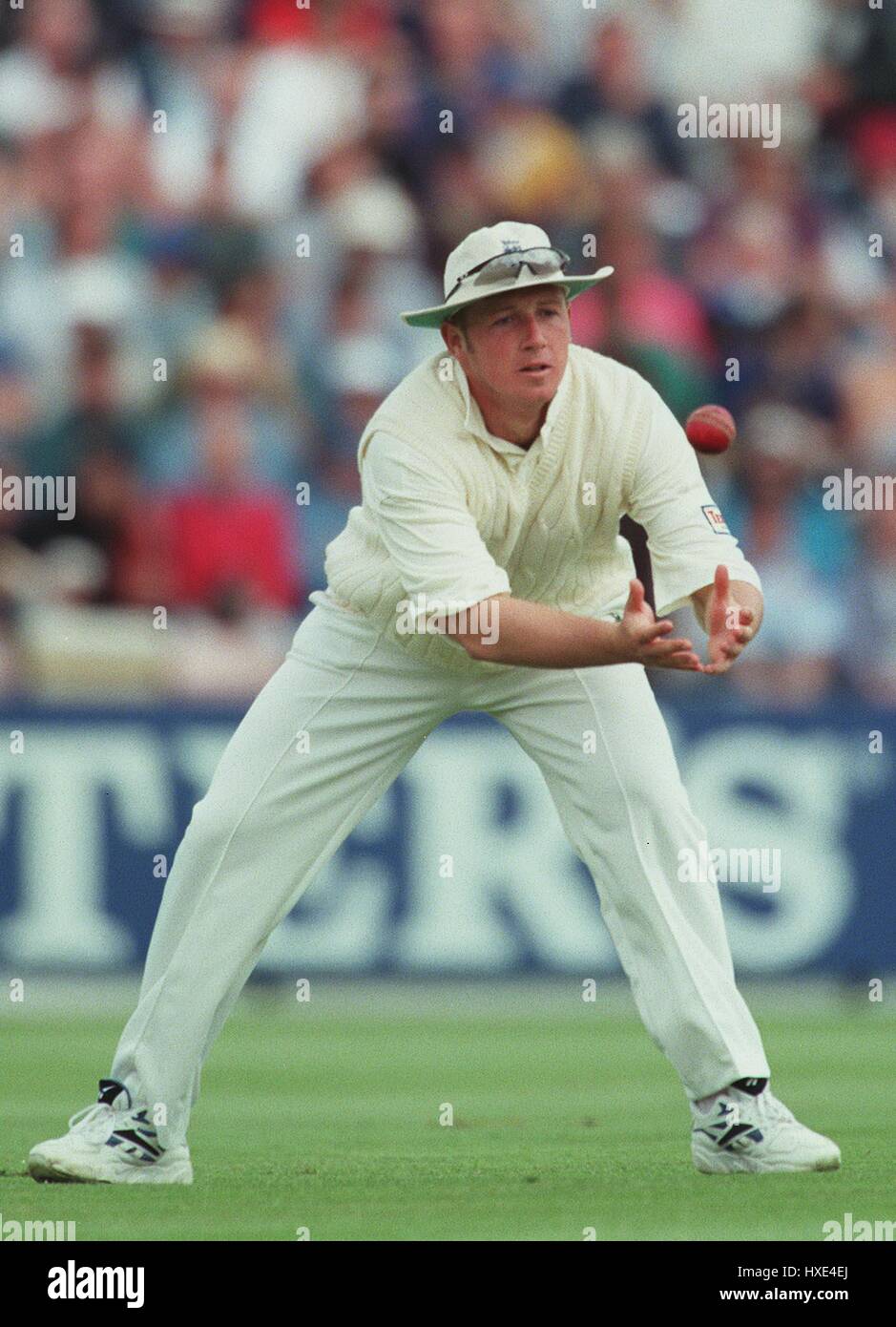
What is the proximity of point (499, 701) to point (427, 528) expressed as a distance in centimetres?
63

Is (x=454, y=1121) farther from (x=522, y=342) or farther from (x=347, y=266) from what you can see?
(x=347, y=266)

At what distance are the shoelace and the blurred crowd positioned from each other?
4.53 m

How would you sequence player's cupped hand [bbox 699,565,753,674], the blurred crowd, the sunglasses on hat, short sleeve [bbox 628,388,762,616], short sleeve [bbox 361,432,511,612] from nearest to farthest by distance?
1. player's cupped hand [bbox 699,565,753,674]
2. short sleeve [bbox 361,432,511,612]
3. the sunglasses on hat
4. short sleeve [bbox 628,388,762,616]
5. the blurred crowd

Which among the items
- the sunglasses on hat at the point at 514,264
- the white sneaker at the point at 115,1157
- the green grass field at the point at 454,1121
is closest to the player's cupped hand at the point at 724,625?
the sunglasses on hat at the point at 514,264

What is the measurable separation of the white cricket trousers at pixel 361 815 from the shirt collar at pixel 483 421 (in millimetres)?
552

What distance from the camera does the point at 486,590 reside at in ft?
18.4

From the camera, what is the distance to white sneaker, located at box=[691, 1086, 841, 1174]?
5.89 meters

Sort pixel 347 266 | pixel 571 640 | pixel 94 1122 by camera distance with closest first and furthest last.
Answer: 1. pixel 571 640
2. pixel 94 1122
3. pixel 347 266

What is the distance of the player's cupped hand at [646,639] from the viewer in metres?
5.32

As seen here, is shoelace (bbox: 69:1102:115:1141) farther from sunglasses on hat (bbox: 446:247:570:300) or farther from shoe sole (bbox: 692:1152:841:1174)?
sunglasses on hat (bbox: 446:247:570:300)

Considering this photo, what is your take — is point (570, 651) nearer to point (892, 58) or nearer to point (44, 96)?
point (44, 96)

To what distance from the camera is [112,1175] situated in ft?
19.5

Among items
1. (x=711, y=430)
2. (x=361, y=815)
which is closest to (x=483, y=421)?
(x=711, y=430)

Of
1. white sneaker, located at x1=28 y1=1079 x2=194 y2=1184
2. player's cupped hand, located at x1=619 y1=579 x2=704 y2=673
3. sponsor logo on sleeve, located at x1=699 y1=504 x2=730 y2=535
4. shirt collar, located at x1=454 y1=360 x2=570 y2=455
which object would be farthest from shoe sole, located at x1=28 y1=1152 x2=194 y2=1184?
sponsor logo on sleeve, located at x1=699 y1=504 x2=730 y2=535
